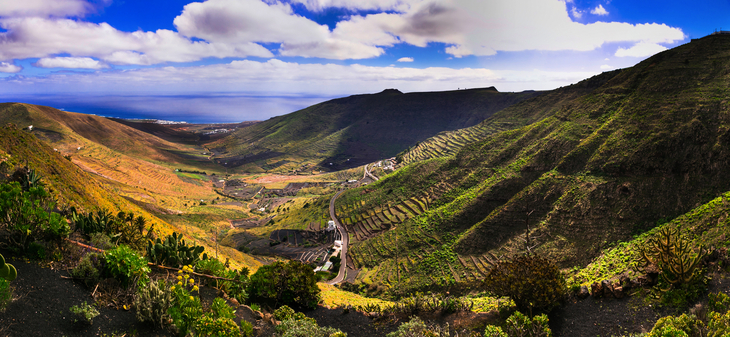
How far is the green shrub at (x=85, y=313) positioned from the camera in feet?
25.7

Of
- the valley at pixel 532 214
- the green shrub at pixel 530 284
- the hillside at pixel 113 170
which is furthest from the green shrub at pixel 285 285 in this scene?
the hillside at pixel 113 170

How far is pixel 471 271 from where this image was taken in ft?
98.1

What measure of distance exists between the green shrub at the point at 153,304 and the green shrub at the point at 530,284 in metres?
13.6

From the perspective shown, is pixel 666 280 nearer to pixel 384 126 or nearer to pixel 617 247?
pixel 617 247

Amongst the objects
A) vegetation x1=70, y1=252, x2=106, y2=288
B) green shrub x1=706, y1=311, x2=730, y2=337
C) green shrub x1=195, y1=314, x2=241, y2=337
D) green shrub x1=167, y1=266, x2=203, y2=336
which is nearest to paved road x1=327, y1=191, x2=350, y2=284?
green shrub x1=167, y1=266, x2=203, y2=336

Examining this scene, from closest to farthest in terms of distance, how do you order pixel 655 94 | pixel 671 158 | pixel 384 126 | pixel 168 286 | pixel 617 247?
pixel 168 286 → pixel 617 247 → pixel 671 158 → pixel 655 94 → pixel 384 126

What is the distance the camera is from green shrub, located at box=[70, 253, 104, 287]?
896 centimetres

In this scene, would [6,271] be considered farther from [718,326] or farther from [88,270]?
[718,326]

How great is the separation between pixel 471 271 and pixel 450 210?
36.5 feet

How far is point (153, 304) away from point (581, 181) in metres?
33.9

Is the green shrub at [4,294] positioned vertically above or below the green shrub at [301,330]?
above

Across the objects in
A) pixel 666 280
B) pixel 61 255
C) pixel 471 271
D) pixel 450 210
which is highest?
pixel 61 255

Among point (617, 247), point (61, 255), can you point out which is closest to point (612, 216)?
point (617, 247)

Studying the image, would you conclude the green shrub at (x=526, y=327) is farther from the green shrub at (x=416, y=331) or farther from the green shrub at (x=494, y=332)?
the green shrub at (x=416, y=331)
